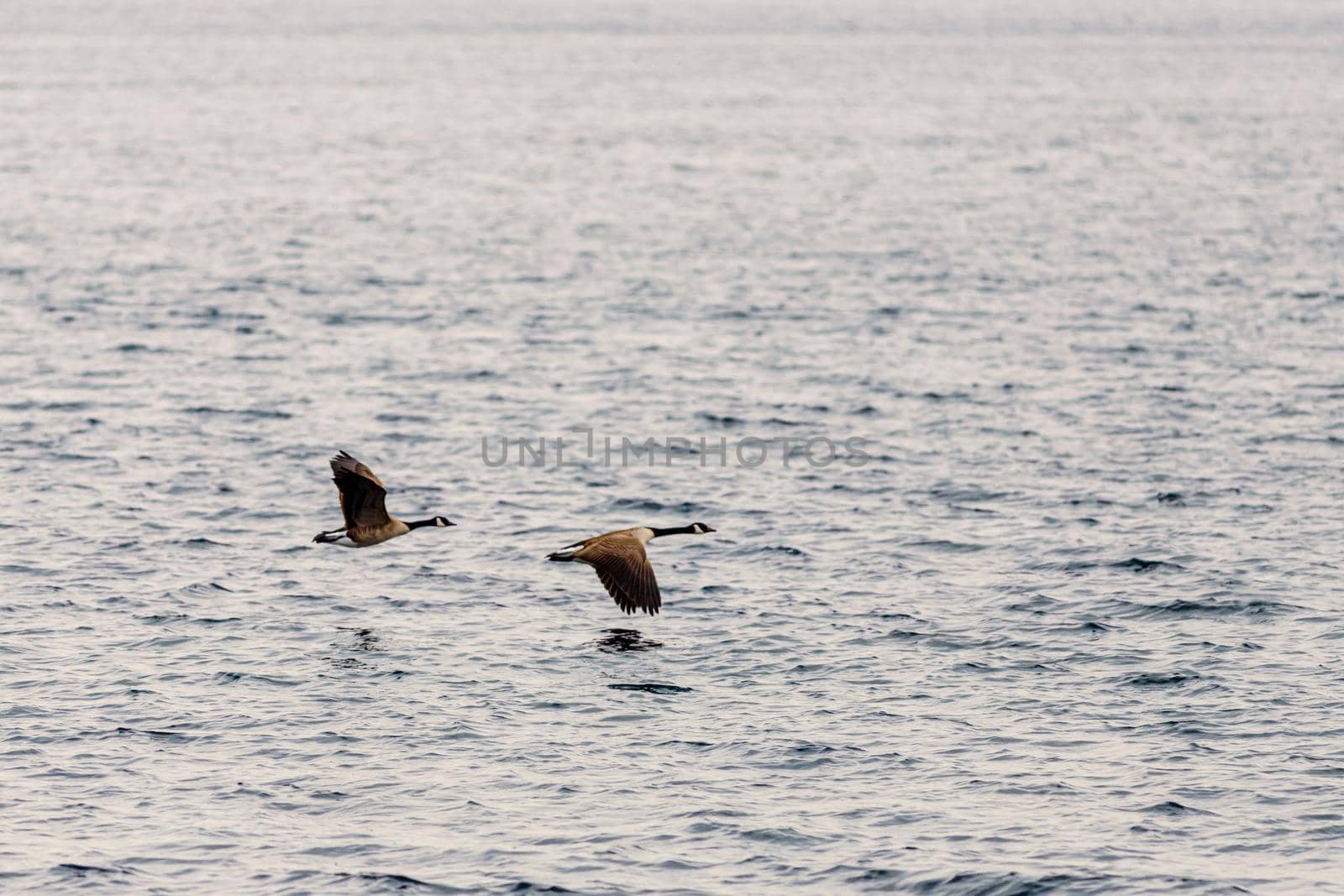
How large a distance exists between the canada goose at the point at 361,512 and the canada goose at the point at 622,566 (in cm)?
281

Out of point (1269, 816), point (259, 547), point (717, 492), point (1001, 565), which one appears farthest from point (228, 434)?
point (1269, 816)

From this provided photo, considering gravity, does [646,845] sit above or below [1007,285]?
below

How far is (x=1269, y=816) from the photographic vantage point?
2516cm

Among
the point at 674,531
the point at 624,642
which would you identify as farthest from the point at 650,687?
the point at 674,531

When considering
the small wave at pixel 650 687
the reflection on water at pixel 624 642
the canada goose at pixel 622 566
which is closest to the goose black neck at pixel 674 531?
the canada goose at pixel 622 566

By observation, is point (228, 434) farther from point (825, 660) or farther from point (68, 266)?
point (68, 266)

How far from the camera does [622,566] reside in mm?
31172

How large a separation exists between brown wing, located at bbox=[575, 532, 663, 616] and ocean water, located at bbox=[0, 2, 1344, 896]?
1.13 m

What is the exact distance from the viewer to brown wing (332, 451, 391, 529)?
3067cm

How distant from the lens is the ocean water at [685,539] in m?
24.9

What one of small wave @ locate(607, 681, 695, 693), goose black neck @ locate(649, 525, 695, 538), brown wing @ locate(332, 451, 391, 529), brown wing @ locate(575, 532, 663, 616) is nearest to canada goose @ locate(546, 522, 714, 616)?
brown wing @ locate(575, 532, 663, 616)

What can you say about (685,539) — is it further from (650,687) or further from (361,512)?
(650,687)

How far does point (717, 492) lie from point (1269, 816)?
1936cm

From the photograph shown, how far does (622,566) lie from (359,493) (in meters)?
4.86
